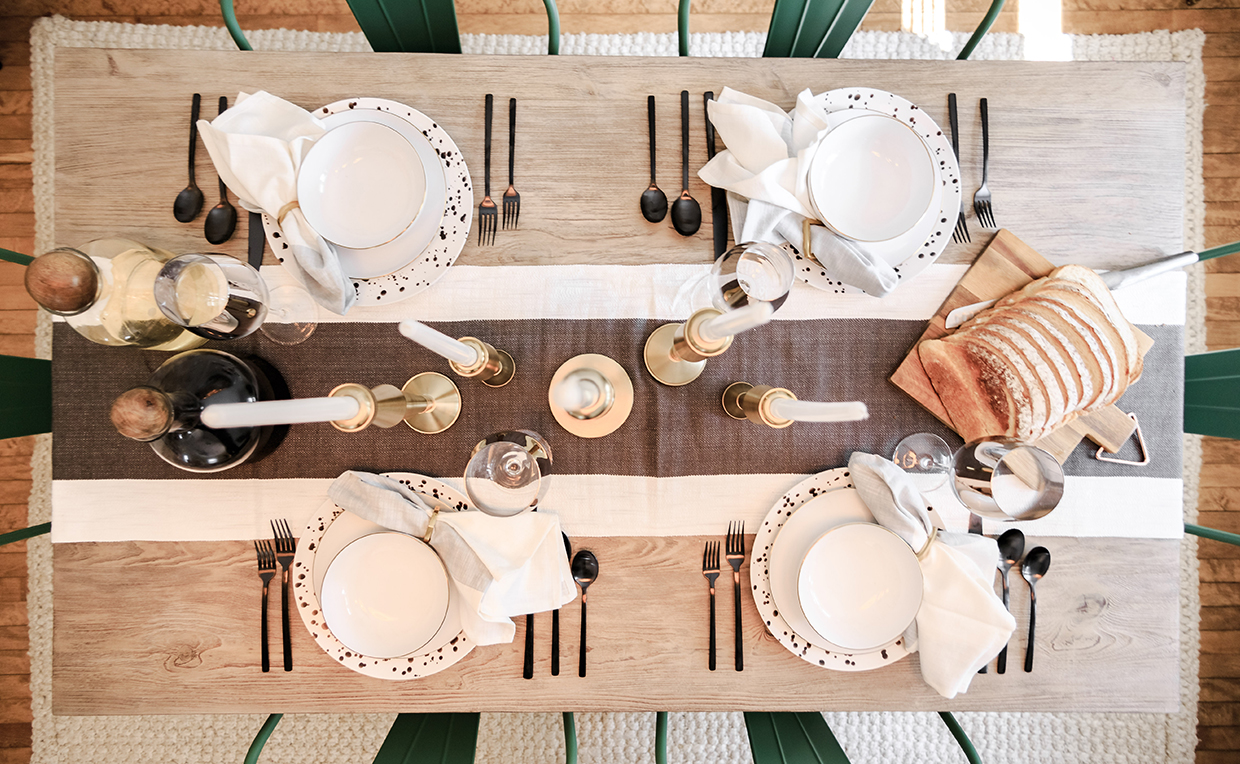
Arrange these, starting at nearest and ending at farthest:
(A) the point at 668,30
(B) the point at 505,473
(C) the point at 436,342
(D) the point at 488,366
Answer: (C) the point at 436,342, (B) the point at 505,473, (D) the point at 488,366, (A) the point at 668,30

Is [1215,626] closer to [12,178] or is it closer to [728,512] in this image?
[728,512]

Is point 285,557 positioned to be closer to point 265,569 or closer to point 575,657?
point 265,569

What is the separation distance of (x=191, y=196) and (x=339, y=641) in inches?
33.5

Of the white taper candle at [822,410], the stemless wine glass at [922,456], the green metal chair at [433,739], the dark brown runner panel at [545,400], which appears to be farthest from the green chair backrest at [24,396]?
the stemless wine glass at [922,456]

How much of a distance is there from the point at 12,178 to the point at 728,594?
2592mm

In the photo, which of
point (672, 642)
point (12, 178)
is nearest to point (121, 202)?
point (672, 642)

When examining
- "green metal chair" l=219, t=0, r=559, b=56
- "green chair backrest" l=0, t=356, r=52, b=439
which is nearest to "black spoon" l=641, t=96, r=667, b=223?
"green metal chair" l=219, t=0, r=559, b=56

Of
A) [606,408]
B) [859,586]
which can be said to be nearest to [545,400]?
[606,408]

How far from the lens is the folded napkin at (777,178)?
111 centimetres

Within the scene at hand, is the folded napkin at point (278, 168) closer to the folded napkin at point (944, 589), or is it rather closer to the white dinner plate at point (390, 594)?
the white dinner plate at point (390, 594)

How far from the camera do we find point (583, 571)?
1.14 m

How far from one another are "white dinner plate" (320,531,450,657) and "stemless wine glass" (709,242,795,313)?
2.20ft

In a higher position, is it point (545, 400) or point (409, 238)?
point (409, 238)

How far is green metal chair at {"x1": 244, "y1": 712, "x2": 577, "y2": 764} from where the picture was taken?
4.07ft
